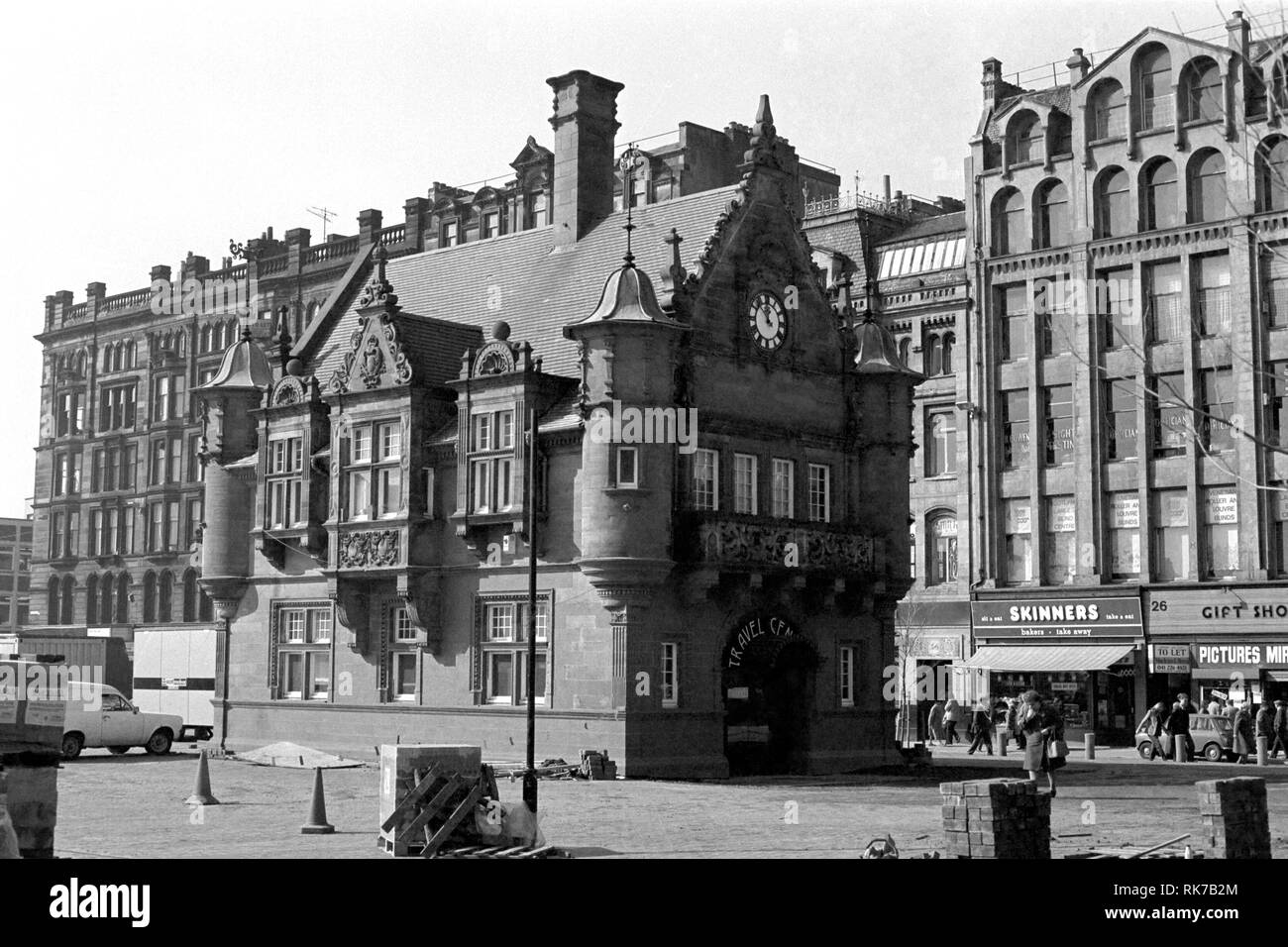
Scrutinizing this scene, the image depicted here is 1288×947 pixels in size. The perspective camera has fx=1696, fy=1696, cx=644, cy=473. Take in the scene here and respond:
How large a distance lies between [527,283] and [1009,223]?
26.0 metres

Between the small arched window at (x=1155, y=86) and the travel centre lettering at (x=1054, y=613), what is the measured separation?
1766cm

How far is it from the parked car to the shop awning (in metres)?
7.19

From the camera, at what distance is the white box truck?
6128 centimetres

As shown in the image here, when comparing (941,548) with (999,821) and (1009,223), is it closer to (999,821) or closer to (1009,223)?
(1009,223)

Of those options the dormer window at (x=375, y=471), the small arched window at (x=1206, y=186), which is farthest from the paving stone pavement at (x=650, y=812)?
the small arched window at (x=1206, y=186)

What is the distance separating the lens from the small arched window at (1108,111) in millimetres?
62844

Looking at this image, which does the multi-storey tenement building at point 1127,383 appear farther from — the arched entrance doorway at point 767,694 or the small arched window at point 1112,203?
the arched entrance doorway at point 767,694

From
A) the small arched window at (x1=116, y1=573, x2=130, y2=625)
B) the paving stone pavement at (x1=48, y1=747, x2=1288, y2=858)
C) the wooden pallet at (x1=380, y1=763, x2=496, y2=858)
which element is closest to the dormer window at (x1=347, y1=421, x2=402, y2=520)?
the paving stone pavement at (x1=48, y1=747, x2=1288, y2=858)

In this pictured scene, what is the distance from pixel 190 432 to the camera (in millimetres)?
94062

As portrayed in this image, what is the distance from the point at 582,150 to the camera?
48250 mm

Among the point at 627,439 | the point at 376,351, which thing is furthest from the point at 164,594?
the point at 627,439

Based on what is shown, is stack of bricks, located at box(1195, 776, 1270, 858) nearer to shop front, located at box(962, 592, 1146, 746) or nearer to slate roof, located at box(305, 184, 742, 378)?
slate roof, located at box(305, 184, 742, 378)
